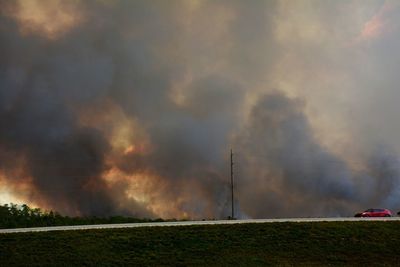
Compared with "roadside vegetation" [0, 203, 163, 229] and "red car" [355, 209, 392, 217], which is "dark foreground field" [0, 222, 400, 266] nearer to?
"roadside vegetation" [0, 203, 163, 229]

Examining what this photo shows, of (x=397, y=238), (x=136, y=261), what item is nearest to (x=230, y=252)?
(x=136, y=261)

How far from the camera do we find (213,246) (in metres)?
39.9

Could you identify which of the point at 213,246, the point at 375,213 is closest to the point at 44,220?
the point at 213,246

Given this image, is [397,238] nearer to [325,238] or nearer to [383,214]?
[325,238]

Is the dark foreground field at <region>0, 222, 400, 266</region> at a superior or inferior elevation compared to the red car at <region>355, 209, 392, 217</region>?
inferior

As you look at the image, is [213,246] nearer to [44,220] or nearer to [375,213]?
[44,220]

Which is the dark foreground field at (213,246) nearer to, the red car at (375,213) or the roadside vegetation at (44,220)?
the roadside vegetation at (44,220)

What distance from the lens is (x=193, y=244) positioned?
132ft

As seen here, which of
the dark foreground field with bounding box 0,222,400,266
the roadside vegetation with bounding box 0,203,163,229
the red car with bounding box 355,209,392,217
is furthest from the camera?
the red car with bounding box 355,209,392,217

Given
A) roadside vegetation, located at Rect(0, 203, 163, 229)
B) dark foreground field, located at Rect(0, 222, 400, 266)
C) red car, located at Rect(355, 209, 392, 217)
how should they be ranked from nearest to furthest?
dark foreground field, located at Rect(0, 222, 400, 266) < roadside vegetation, located at Rect(0, 203, 163, 229) < red car, located at Rect(355, 209, 392, 217)

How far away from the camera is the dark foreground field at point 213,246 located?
36.8 meters

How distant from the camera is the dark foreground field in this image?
121 feet

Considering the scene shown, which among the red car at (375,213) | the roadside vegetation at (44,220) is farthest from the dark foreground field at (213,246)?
the red car at (375,213)

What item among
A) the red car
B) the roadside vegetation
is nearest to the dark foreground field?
the roadside vegetation
